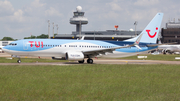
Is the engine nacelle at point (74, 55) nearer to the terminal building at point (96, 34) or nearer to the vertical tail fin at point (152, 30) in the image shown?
the vertical tail fin at point (152, 30)

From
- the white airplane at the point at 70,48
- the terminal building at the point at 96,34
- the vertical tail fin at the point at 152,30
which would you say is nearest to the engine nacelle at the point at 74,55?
the white airplane at the point at 70,48

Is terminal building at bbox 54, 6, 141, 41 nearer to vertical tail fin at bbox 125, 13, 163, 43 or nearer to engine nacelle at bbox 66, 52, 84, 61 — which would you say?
vertical tail fin at bbox 125, 13, 163, 43

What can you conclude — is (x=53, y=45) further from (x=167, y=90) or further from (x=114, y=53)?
(x=167, y=90)

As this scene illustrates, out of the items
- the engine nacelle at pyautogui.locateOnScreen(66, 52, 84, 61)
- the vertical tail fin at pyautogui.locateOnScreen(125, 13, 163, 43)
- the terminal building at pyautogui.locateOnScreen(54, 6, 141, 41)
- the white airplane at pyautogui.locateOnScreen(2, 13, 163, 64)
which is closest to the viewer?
the engine nacelle at pyautogui.locateOnScreen(66, 52, 84, 61)

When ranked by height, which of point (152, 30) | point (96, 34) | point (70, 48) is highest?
point (96, 34)

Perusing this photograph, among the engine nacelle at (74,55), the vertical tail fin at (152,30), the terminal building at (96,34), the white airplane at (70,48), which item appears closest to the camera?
the engine nacelle at (74,55)

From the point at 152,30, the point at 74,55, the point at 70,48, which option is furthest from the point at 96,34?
the point at 74,55

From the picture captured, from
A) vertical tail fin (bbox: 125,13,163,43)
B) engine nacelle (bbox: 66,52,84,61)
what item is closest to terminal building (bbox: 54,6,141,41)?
vertical tail fin (bbox: 125,13,163,43)

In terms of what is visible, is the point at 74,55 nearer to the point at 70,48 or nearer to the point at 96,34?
the point at 70,48

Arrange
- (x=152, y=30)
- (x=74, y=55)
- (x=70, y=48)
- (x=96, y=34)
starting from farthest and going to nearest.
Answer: (x=96, y=34) < (x=152, y=30) < (x=70, y=48) < (x=74, y=55)

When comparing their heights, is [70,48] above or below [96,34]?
below

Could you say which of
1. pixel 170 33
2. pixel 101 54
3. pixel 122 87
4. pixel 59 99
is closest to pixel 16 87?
pixel 59 99

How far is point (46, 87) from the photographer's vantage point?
50.6ft

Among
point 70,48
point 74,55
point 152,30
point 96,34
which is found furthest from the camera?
point 96,34
